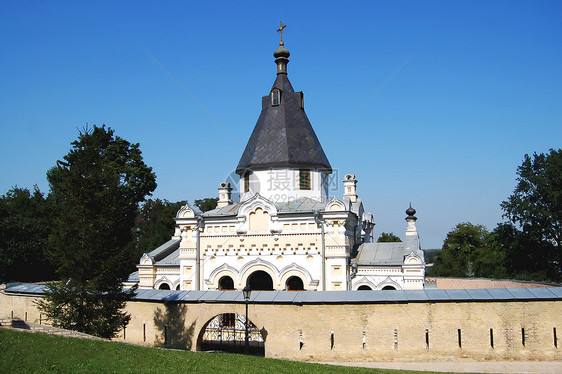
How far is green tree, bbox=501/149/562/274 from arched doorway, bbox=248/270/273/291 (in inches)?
626

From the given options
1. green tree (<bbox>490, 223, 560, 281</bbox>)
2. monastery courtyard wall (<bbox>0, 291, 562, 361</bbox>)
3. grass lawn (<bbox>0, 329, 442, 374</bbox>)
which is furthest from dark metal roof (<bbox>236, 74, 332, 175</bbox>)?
green tree (<bbox>490, 223, 560, 281</bbox>)

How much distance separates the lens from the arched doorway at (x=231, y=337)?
15.0 meters

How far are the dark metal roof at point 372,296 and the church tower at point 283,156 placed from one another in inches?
252

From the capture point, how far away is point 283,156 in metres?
20.2

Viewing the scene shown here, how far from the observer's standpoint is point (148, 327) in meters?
14.2

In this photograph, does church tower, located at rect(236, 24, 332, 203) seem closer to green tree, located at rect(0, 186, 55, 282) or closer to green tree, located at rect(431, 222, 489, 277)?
green tree, located at rect(0, 186, 55, 282)

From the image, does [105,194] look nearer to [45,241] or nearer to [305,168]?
[305,168]

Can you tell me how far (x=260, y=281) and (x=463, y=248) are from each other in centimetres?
3071

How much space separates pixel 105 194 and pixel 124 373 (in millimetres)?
5339

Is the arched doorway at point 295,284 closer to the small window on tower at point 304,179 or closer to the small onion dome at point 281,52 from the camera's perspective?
the small window on tower at point 304,179

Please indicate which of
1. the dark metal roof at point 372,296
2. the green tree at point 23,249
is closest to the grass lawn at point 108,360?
the dark metal roof at point 372,296

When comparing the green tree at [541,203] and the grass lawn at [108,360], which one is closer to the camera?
the grass lawn at [108,360]

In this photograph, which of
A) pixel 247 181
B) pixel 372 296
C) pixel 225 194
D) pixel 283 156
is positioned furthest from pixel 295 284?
pixel 225 194

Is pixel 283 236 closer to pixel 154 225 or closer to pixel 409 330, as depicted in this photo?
pixel 409 330
